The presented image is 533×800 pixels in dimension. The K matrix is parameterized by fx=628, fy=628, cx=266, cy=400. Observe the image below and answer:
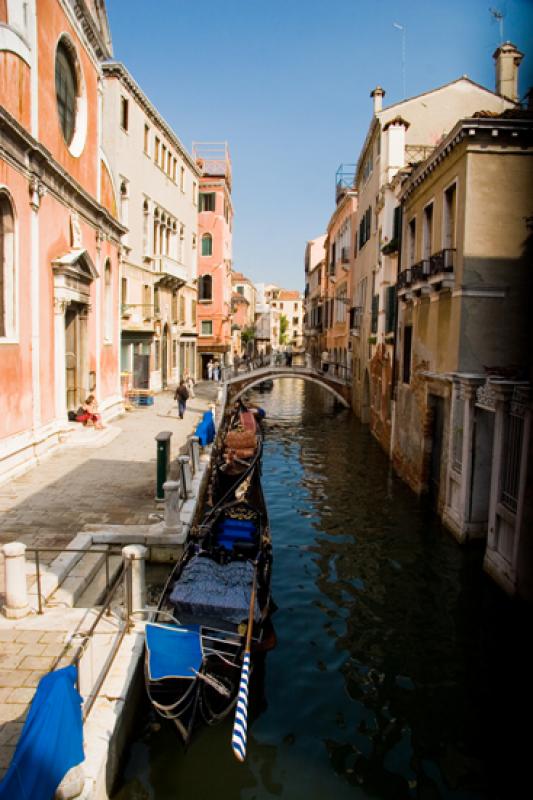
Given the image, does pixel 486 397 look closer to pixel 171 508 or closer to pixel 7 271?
pixel 171 508

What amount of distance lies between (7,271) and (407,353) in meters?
9.24

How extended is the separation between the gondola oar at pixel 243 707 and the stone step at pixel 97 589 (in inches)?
58.6

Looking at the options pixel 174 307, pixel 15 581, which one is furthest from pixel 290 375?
pixel 15 581

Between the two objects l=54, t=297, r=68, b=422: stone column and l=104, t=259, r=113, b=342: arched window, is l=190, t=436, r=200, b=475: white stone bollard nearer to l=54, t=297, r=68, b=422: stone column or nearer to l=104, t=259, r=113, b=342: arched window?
l=54, t=297, r=68, b=422: stone column

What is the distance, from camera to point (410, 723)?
5.93 meters

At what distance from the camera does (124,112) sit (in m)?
22.4

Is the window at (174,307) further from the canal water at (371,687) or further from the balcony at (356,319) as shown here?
the canal water at (371,687)

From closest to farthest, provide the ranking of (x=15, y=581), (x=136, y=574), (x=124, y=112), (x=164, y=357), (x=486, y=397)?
(x=15, y=581)
(x=136, y=574)
(x=486, y=397)
(x=124, y=112)
(x=164, y=357)

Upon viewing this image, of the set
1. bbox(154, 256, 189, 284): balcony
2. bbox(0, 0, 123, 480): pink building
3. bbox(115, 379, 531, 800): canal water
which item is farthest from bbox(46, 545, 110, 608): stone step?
bbox(154, 256, 189, 284): balcony

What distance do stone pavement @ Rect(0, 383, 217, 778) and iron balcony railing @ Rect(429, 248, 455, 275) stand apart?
6302 mm

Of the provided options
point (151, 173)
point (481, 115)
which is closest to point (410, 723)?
point (481, 115)

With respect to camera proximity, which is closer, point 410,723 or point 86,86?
point 410,723

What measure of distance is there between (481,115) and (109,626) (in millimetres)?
9845

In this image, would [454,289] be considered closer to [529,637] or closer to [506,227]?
[506,227]
